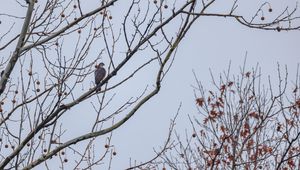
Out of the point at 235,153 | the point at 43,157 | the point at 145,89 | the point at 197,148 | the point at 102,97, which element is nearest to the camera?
the point at 43,157

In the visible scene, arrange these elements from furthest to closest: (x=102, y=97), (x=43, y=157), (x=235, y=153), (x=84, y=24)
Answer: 1. (x=235, y=153)
2. (x=84, y=24)
3. (x=102, y=97)
4. (x=43, y=157)

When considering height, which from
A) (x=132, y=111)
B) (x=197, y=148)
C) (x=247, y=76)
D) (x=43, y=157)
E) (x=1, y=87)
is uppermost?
(x=247, y=76)

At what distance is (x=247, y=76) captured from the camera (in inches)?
350

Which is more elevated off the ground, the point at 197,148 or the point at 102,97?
the point at 197,148

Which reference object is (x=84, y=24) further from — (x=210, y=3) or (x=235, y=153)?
(x=235, y=153)

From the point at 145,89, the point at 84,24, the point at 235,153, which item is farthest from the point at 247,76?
the point at 145,89

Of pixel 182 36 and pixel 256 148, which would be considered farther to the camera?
pixel 256 148

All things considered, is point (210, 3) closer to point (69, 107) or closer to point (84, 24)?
point (69, 107)

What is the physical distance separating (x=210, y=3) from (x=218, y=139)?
4057mm

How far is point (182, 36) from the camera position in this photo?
3.67 metres

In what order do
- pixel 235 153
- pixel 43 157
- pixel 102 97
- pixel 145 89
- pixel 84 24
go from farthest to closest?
pixel 235 153 < pixel 84 24 < pixel 102 97 < pixel 145 89 < pixel 43 157

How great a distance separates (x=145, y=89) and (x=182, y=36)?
2.69 ft

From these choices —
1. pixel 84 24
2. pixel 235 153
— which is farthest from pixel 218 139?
pixel 84 24

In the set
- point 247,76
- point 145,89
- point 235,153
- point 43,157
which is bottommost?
point 43,157
